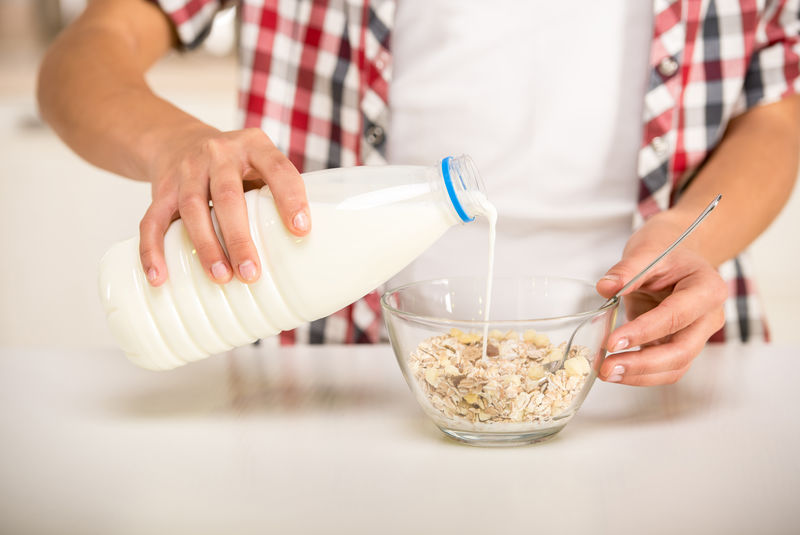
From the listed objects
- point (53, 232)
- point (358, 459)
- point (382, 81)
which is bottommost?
point (53, 232)

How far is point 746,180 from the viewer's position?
0.96 metres

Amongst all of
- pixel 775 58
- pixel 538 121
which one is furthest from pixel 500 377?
pixel 775 58

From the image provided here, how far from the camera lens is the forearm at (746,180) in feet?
3.04

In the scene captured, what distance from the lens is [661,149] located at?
39.1 inches

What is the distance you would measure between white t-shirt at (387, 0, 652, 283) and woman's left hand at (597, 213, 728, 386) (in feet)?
0.86

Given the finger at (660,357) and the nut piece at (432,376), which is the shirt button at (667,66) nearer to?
the finger at (660,357)

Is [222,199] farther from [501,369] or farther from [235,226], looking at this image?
[501,369]

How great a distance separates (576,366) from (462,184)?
0.16 meters

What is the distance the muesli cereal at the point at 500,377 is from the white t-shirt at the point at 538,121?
16.6 inches

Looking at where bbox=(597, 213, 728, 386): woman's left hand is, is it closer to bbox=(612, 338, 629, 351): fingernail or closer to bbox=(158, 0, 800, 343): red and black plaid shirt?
bbox=(612, 338, 629, 351): fingernail

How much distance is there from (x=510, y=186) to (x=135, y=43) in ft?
1.65

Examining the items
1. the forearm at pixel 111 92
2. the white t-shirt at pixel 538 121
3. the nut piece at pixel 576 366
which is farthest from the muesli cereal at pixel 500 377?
the white t-shirt at pixel 538 121

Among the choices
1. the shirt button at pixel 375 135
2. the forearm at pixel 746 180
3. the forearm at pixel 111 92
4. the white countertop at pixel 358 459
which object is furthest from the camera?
the shirt button at pixel 375 135

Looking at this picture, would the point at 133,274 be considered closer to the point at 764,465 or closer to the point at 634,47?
the point at 764,465
